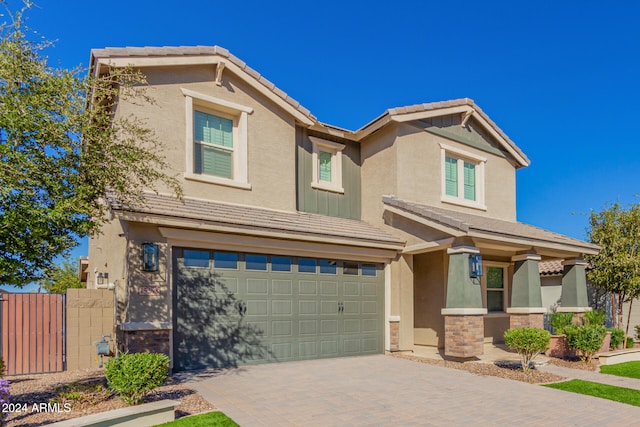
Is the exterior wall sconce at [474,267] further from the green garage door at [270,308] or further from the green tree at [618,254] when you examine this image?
the green tree at [618,254]

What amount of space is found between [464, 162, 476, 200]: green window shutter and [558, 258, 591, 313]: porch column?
385cm

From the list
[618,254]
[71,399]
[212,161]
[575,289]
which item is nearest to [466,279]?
[575,289]

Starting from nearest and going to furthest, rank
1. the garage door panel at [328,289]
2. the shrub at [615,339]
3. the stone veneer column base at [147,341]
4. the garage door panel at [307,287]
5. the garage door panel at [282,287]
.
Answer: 1. the stone veneer column base at [147,341]
2. the garage door panel at [282,287]
3. the garage door panel at [307,287]
4. the garage door panel at [328,289]
5. the shrub at [615,339]

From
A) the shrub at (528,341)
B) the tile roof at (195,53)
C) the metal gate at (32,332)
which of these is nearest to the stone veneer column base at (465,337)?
the shrub at (528,341)

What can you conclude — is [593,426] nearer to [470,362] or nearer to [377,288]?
[470,362]

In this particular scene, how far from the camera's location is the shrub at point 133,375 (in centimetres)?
619

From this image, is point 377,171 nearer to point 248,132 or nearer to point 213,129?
point 248,132

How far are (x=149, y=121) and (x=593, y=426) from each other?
10176mm

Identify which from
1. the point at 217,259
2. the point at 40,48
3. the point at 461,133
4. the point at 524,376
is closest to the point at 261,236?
the point at 217,259

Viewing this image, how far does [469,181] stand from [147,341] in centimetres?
1164

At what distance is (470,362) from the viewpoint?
11.1m

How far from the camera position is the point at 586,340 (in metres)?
11.6

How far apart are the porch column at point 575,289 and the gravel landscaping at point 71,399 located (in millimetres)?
12605

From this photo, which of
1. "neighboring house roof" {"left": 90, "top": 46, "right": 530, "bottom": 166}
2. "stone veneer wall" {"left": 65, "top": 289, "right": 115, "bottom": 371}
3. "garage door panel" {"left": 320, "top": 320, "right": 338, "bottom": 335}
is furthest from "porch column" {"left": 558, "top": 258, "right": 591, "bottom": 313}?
"stone veneer wall" {"left": 65, "top": 289, "right": 115, "bottom": 371}
